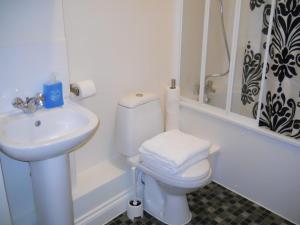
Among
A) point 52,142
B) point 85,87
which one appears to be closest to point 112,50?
point 85,87

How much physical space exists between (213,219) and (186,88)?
1.05 meters

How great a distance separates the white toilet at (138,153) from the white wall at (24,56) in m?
0.49

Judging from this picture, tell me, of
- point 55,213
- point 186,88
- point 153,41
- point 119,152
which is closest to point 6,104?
point 55,213

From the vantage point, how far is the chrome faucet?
141 centimetres

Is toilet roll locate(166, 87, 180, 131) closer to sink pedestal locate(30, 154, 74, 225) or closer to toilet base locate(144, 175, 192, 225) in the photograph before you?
toilet base locate(144, 175, 192, 225)

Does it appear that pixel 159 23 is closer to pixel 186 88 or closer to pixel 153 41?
pixel 153 41

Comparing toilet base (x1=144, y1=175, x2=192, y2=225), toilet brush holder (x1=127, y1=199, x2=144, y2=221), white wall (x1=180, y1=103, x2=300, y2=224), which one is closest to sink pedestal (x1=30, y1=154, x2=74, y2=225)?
toilet brush holder (x1=127, y1=199, x2=144, y2=221)

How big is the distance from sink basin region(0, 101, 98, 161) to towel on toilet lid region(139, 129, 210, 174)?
1.64ft

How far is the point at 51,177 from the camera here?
55.9 inches

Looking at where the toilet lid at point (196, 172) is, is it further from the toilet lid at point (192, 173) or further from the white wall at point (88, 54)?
the white wall at point (88, 54)

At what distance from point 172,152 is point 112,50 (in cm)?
78

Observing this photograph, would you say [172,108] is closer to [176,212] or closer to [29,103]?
[176,212]

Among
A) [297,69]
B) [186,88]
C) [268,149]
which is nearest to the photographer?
[297,69]

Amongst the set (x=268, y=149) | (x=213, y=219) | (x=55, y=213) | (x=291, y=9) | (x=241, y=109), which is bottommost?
(x=213, y=219)
